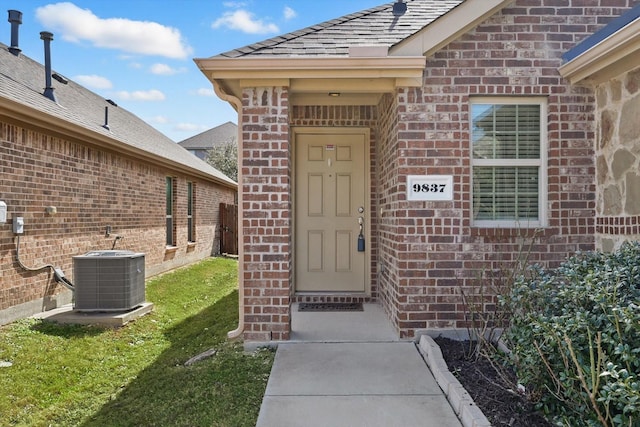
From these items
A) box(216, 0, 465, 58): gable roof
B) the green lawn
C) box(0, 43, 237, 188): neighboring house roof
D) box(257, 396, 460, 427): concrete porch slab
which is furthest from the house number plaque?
box(0, 43, 237, 188): neighboring house roof

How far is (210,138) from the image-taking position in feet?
124

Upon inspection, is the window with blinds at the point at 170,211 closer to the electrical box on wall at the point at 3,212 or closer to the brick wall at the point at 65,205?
the brick wall at the point at 65,205

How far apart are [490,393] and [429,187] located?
210 centimetres

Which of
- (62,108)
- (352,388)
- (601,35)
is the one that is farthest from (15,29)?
(601,35)

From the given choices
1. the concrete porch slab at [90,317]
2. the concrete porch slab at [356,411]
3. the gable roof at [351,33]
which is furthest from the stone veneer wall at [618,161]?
the concrete porch slab at [90,317]

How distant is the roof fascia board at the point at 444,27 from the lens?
14.4 feet

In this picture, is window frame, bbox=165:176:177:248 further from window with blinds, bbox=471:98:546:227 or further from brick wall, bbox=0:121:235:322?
window with blinds, bbox=471:98:546:227

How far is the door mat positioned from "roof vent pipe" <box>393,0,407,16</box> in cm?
395

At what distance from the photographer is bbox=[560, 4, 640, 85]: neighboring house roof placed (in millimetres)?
3571

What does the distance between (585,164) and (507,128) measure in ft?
2.91

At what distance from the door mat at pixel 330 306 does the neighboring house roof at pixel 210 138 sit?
3217cm

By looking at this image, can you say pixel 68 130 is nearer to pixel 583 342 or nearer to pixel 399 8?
pixel 399 8

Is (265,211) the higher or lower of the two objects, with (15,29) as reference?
lower

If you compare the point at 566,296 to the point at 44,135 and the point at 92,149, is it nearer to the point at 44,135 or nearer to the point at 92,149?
the point at 44,135
